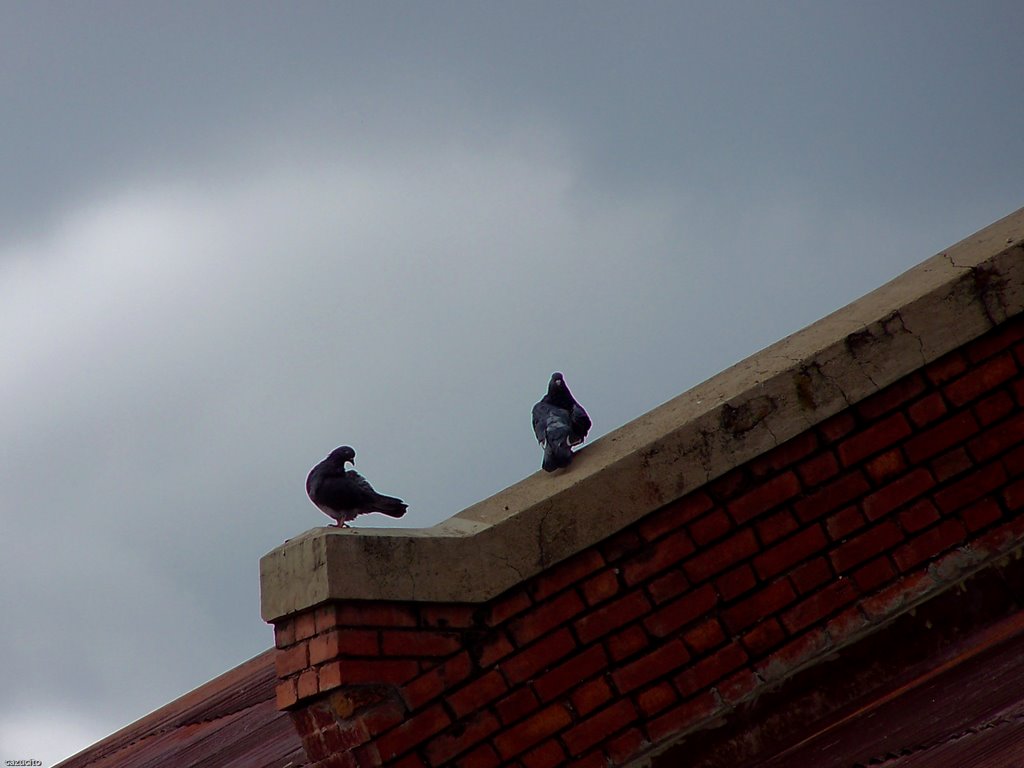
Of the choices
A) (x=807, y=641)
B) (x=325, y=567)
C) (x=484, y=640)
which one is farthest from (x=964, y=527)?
(x=325, y=567)

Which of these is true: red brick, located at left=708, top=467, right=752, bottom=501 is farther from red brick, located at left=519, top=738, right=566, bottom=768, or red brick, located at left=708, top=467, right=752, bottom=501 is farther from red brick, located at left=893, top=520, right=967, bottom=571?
red brick, located at left=519, top=738, right=566, bottom=768

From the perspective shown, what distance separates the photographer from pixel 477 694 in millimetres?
3689

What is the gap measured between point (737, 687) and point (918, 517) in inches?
28.5

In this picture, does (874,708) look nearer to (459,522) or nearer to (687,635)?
(687,635)

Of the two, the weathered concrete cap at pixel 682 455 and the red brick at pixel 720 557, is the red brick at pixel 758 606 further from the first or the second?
the weathered concrete cap at pixel 682 455

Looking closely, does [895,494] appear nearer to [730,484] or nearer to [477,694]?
[730,484]

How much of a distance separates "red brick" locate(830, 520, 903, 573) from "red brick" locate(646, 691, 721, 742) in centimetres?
54

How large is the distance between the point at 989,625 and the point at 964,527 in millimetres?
285

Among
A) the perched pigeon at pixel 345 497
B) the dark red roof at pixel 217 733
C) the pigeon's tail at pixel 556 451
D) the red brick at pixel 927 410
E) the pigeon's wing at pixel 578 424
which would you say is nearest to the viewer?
the red brick at pixel 927 410

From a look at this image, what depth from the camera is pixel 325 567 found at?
359 cm

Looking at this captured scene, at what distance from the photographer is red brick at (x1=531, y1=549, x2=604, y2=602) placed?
3744mm

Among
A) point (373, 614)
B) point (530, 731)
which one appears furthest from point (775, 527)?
point (373, 614)

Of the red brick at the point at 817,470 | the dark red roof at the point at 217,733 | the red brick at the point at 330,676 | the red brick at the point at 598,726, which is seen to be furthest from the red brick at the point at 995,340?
the dark red roof at the point at 217,733

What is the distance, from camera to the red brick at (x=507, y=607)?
3738 millimetres
